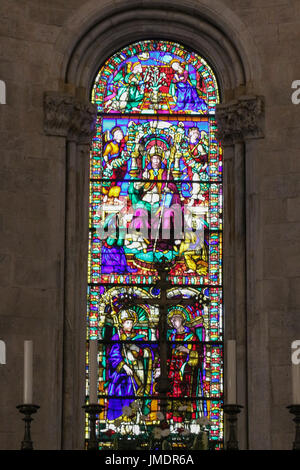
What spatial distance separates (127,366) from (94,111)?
3.16m

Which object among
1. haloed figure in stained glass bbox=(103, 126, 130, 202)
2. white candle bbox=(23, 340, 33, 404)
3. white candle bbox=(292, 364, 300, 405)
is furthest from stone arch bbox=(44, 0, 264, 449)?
white candle bbox=(292, 364, 300, 405)

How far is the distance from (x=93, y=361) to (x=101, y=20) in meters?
6.20

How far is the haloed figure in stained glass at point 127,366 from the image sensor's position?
18.0 metres

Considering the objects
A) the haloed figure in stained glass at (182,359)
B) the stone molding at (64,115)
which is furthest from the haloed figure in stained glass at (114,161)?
the haloed figure in stained glass at (182,359)

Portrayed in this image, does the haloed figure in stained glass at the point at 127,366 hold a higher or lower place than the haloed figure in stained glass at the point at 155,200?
lower

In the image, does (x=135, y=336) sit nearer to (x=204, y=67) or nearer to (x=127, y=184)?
(x=127, y=184)

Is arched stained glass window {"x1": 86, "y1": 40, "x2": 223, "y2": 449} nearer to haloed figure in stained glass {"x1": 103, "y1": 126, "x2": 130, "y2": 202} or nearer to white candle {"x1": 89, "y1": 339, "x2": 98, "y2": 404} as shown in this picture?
haloed figure in stained glass {"x1": 103, "y1": 126, "x2": 130, "y2": 202}

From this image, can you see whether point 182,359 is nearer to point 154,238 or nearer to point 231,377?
point 154,238

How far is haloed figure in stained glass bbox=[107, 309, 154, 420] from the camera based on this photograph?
59.2 ft

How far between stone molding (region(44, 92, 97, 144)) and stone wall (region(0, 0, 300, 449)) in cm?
10

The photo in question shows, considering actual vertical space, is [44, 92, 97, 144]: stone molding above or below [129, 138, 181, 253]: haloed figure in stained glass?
above

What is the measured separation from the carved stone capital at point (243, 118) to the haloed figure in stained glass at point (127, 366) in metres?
2.54

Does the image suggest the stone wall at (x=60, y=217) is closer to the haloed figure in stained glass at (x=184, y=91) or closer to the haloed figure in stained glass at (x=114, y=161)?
the haloed figure in stained glass at (x=184, y=91)

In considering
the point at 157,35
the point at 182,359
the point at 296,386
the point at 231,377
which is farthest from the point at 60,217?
the point at 296,386
